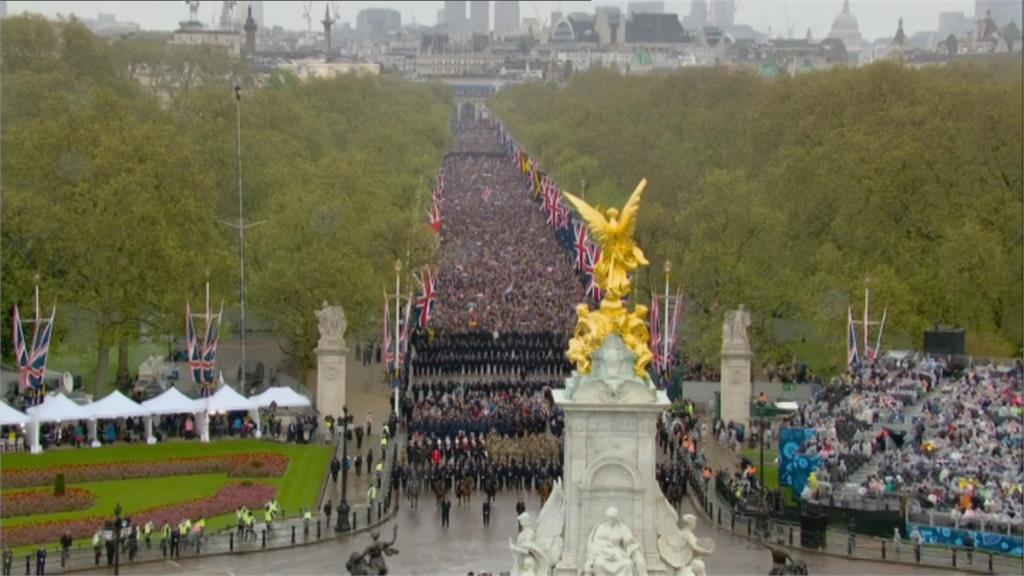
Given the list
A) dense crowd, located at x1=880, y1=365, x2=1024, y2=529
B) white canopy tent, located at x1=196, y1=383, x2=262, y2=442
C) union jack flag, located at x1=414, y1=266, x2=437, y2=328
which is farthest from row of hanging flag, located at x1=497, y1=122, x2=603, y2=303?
white canopy tent, located at x1=196, y1=383, x2=262, y2=442

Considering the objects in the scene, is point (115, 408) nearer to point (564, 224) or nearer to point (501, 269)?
point (501, 269)

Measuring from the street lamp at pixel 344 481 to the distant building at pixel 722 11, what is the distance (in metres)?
15.8

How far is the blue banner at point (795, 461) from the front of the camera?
47938mm

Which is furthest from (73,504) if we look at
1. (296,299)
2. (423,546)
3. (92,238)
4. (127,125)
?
(127,125)

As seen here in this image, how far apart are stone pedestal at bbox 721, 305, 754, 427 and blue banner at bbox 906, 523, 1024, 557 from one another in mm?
15254

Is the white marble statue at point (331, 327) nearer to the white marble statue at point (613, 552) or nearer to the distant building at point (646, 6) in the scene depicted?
the distant building at point (646, 6)

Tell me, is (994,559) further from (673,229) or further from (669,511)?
(673,229)

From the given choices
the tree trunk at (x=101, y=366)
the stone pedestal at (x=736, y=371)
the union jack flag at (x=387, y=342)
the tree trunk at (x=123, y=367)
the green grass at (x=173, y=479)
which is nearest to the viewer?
the green grass at (x=173, y=479)

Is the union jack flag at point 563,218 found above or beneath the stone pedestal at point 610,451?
above

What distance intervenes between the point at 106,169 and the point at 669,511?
36.5 meters

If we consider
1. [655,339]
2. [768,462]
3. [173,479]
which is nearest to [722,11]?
[655,339]

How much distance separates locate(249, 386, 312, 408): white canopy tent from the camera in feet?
187

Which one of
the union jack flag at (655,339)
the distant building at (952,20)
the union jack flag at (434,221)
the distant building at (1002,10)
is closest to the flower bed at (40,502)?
the union jack flag at (655,339)

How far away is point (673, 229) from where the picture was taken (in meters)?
78.2
